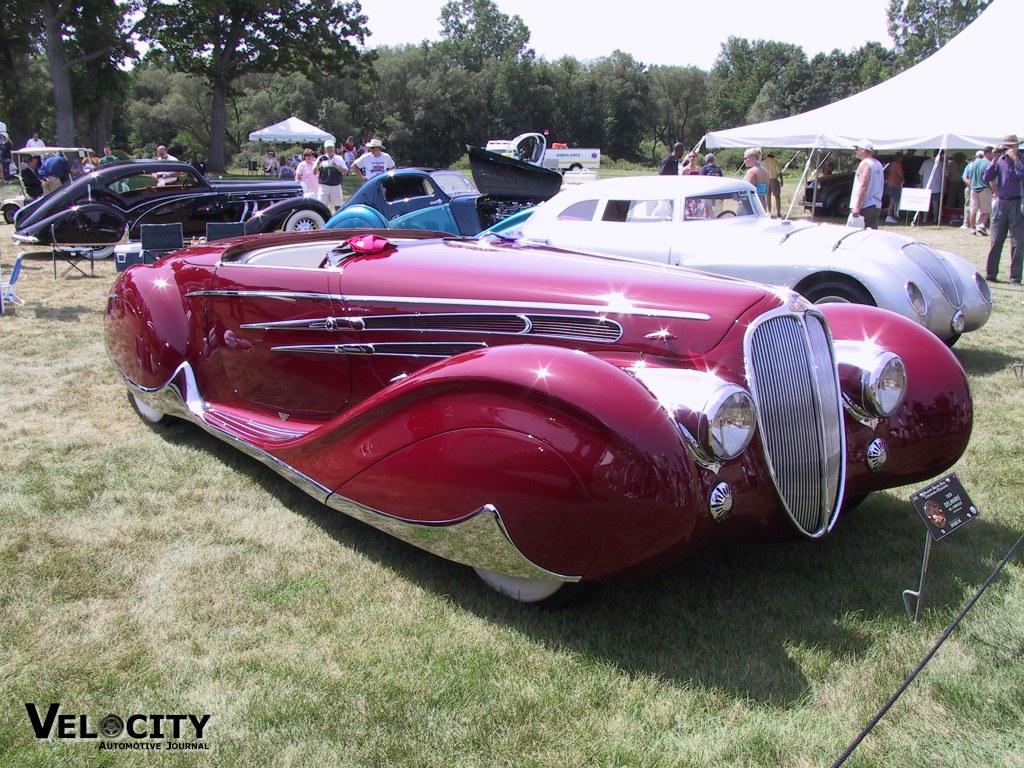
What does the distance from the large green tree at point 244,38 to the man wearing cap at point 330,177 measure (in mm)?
19677

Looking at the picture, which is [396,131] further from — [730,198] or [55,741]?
[55,741]

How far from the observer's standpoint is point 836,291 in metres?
6.54

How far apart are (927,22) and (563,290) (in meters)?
89.0

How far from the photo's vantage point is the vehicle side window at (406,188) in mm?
11180

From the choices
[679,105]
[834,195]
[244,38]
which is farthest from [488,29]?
[834,195]

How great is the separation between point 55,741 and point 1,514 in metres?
1.92

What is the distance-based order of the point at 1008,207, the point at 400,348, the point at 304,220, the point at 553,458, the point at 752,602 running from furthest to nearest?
the point at 304,220
the point at 1008,207
the point at 400,348
the point at 752,602
the point at 553,458

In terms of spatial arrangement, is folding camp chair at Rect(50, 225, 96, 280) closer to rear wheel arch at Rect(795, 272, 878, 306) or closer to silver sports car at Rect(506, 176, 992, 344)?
silver sports car at Rect(506, 176, 992, 344)

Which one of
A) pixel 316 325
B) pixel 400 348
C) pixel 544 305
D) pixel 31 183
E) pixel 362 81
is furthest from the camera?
pixel 362 81

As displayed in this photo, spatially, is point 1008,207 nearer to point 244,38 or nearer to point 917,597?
point 917,597

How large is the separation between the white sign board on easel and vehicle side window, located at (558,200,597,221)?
12.3 meters

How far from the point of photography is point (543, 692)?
2.58m

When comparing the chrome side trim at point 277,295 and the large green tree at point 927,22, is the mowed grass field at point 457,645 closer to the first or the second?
the chrome side trim at point 277,295

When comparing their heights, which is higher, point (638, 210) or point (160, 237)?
point (638, 210)
